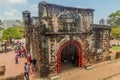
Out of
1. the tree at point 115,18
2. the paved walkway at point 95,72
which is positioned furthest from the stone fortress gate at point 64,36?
the tree at point 115,18

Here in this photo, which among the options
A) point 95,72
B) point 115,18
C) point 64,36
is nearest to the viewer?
point 64,36

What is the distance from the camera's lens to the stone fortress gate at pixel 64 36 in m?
12.3

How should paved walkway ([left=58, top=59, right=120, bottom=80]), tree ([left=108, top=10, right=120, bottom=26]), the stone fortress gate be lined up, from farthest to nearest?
tree ([left=108, top=10, right=120, bottom=26]) → paved walkway ([left=58, top=59, right=120, bottom=80]) → the stone fortress gate

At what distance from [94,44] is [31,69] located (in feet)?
22.1

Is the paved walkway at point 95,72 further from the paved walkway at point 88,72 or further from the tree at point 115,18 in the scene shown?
the tree at point 115,18

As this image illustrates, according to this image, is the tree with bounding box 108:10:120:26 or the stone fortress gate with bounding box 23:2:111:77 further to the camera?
the tree with bounding box 108:10:120:26

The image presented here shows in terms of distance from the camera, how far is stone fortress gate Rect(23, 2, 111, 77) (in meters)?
12.3

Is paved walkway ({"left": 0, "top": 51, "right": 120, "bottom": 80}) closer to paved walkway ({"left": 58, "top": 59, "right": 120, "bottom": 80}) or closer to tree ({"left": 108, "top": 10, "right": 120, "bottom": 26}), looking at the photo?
paved walkway ({"left": 58, "top": 59, "right": 120, "bottom": 80})

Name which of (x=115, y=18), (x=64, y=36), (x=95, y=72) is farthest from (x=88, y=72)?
(x=115, y=18)

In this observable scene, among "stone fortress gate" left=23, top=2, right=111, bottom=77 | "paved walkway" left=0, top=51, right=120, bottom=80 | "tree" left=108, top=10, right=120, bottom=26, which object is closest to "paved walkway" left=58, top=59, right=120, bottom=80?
"paved walkway" left=0, top=51, right=120, bottom=80

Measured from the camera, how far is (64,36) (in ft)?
43.0

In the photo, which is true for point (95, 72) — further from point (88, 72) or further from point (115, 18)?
point (115, 18)

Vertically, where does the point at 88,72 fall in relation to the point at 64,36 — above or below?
below

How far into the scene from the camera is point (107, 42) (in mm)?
16734
